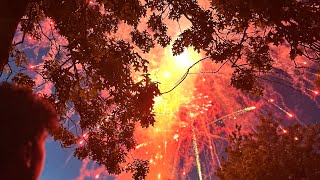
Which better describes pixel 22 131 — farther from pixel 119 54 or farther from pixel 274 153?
pixel 274 153

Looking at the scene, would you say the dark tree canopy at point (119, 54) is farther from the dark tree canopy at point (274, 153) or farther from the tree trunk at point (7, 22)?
the dark tree canopy at point (274, 153)

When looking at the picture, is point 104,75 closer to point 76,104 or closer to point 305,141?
point 76,104

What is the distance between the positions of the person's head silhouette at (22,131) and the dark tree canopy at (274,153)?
14645 millimetres

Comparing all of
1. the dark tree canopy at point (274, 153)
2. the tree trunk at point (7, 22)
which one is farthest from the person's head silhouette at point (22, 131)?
the dark tree canopy at point (274, 153)

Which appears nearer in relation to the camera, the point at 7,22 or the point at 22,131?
the point at 22,131

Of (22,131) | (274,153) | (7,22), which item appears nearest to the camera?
(22,131)

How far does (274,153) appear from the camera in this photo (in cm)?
1620

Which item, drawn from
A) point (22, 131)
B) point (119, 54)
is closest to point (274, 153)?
point (119, 54)

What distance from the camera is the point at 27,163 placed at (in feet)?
6.81

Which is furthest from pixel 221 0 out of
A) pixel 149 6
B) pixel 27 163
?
pixel 27 163

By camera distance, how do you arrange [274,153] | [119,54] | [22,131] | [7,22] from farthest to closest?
[274,153], [119,54], [7,22], [22,131]

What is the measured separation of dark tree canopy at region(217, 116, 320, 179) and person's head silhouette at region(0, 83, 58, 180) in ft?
48.0

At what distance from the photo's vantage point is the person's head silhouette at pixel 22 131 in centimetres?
200

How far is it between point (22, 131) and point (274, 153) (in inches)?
619
